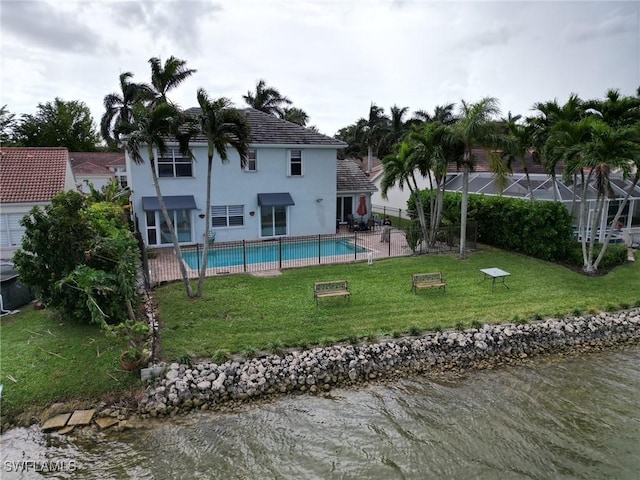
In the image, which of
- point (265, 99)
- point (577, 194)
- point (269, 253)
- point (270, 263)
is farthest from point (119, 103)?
point (577, 194)

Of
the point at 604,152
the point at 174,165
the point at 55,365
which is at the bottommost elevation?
the point at 55,365

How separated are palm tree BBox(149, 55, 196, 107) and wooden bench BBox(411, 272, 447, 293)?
10.4m

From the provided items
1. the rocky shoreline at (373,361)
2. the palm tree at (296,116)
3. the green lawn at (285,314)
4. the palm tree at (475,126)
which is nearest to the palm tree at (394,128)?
the palm tree at (296,116)

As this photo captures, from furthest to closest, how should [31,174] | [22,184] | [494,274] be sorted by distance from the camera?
[31,174]
[22,184]
[494,274]

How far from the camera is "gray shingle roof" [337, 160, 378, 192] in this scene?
28688 millimetres

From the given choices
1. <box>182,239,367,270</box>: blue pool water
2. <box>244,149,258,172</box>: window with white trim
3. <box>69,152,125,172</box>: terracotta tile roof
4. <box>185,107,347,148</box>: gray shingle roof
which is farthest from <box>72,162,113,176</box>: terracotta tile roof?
<box>182,239,367,270</box>: blue pool water

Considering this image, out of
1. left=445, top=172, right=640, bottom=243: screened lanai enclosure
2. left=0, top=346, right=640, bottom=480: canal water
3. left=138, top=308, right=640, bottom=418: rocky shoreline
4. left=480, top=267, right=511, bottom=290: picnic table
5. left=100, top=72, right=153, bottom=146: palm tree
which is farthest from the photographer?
left=100, top=72, right=153, bottom=146: palm tree

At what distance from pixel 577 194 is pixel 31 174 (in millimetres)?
29473

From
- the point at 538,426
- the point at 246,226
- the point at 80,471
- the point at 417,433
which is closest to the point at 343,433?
the point at 417,433

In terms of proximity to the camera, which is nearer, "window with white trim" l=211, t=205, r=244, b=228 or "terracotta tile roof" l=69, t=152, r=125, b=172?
"window with white trim" l=211, t=205, r=244, b=228

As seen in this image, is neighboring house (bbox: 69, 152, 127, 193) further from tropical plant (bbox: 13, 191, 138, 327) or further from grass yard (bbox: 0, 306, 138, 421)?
grass yard (bbox: 0, 306, 138, 421)

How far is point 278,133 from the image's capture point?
2478 cm

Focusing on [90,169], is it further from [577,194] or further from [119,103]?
[577,194]

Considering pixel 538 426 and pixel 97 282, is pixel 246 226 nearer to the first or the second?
pixel 97 282
